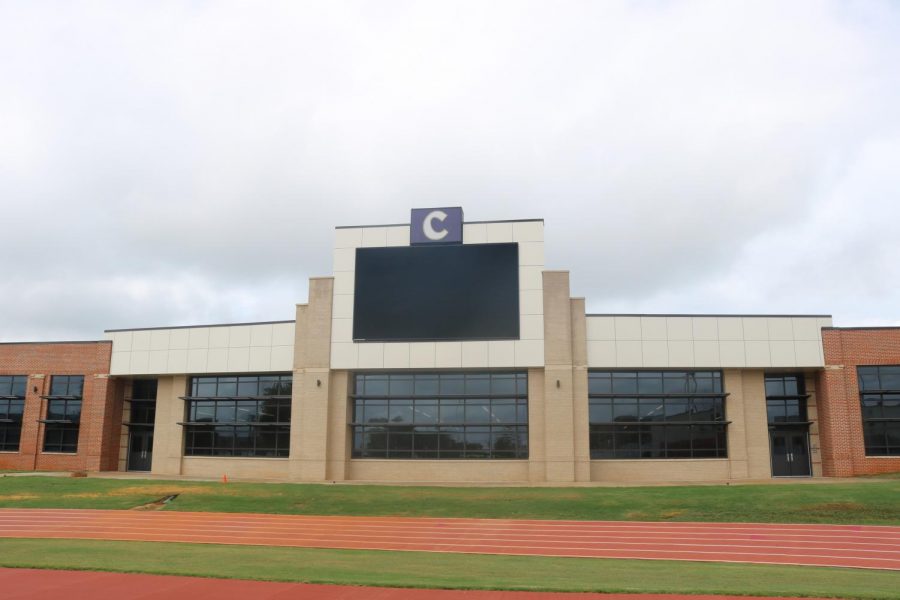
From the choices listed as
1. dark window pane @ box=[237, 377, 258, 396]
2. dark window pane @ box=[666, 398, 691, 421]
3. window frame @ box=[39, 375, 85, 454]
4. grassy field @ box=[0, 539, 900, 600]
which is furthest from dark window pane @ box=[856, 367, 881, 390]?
window frame @ box=[39, 375, 85, 454]

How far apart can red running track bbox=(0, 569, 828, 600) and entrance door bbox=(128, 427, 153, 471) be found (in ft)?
107

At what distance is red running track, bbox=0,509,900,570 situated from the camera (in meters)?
20.6

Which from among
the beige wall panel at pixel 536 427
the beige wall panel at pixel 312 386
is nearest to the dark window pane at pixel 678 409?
the beige wall panel at pixel 536 427

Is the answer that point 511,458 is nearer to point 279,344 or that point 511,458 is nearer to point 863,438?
point 279,344

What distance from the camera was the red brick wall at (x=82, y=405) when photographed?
46.0 meters

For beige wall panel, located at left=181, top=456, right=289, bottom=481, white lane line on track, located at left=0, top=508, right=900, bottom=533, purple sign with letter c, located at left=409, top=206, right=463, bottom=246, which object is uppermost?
purple sign with letter c, located at left=409, top=206, right=463, bottom=246

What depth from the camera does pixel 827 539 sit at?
73.1 feet

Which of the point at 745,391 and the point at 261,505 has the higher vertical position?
the point at 745,391

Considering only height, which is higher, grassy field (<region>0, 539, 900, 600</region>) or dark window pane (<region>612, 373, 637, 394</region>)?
dark window pane (<region>612, 373, 637, 394</region>)

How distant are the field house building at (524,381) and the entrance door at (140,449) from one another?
834 cm

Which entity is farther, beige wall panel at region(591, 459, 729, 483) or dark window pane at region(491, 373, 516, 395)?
dark window pane at region(491, 373, 516, 395)

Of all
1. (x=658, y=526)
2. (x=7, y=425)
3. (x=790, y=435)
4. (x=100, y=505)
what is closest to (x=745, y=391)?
(x=790, y=435)

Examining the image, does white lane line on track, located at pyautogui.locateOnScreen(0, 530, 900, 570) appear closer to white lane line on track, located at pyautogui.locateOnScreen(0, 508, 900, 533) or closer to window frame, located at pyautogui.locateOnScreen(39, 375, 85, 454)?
white lane line on track, located at pyautogui.locateOnScreen(0, 508, 900, 533)

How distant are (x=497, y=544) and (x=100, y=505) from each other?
19171mm
